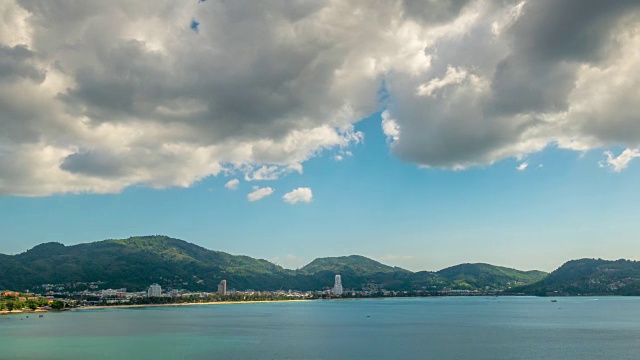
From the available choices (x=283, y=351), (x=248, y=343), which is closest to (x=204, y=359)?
(x=283, y=351)

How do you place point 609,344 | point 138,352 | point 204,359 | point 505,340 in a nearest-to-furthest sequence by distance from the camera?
point 204,359, point 138,352, point 609,344, point 505,340

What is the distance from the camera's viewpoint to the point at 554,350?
7150cm

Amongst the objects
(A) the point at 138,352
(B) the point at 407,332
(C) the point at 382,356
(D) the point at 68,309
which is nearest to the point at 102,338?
(A) the point at 138,352

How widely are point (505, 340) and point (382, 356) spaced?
29.2 meters

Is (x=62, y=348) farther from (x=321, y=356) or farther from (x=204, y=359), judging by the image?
(x=321, y=356)

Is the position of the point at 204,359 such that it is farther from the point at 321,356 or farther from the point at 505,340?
the point at 505,340

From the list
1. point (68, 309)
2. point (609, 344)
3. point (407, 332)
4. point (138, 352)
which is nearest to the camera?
point (138, 352)

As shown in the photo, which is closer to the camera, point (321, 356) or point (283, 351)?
point (321, 356)

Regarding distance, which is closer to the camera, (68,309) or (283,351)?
(283,351)

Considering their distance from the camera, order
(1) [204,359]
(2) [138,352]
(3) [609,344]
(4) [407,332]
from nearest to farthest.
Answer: (1) [204,359] < (2) [138,352] < (3) [609,344] < (4) [407,332]

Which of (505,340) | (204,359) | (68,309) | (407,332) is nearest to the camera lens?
(204,359)

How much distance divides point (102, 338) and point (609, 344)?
85.3 metres

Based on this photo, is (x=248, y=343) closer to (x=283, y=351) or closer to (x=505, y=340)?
(x=283, y=351)

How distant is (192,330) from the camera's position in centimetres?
10425
